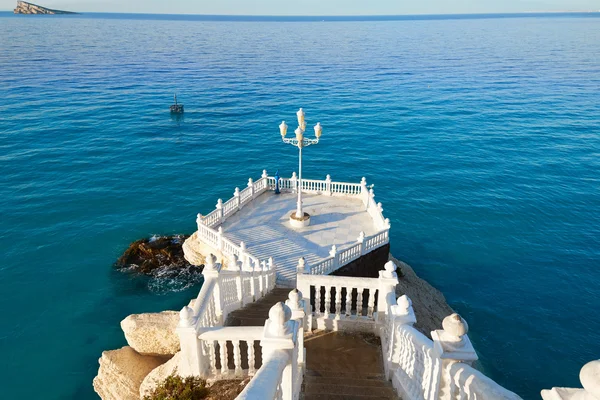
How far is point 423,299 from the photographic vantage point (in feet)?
71.4

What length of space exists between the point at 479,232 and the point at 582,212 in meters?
8.34

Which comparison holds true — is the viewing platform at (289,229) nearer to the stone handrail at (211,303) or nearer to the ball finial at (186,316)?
the stone handrail at (211,303)

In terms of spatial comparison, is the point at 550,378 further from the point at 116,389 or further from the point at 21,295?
the point at 21,295

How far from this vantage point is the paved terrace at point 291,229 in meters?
18.8

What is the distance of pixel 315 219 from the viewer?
21.6 meters

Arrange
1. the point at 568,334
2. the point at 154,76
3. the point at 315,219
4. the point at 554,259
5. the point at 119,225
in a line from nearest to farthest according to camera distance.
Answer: the point at 568,334
the point at 315,219
the point at 554,259
the point at 119,225
the point at 154,76

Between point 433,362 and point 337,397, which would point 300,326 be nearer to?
point 337,397

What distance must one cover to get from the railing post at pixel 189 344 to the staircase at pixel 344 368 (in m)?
2.25

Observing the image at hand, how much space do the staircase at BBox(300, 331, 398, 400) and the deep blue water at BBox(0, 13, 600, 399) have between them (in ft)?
36.1

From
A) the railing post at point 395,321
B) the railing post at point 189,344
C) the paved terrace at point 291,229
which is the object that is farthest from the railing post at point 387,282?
the paved terrace at point 291,229

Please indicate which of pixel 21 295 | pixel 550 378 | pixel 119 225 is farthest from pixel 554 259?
pixel 21 295

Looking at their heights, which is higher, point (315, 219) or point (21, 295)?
point (315, 219)

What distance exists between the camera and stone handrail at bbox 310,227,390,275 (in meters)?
16.8

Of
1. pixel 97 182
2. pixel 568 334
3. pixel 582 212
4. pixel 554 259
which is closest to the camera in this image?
pixel 568 334
